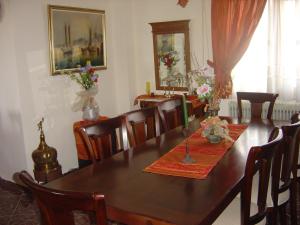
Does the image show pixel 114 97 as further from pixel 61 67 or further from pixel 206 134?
pixel 206 134

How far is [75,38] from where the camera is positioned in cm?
395

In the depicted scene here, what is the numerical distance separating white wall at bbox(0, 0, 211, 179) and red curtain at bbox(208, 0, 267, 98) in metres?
0.18

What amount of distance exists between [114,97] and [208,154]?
2.79 m

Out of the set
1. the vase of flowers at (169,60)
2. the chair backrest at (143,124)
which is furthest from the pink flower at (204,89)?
the vase of flowers at (169,60)

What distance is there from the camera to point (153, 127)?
9.34ft

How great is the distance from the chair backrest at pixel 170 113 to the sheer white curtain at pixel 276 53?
4.28 feet

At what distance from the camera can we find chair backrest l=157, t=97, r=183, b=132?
299 centimetres

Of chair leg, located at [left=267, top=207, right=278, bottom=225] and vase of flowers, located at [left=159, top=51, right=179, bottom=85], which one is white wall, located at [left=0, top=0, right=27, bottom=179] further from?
chair leg, located at [left=267, top=207, right=278, bottom=225]

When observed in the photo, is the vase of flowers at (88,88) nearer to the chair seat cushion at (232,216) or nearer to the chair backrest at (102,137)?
the chair backrest at (102,137)

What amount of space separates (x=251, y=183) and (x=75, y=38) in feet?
9.78

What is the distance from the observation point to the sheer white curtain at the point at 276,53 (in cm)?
372


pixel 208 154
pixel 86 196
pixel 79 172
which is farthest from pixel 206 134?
pixel 86 196

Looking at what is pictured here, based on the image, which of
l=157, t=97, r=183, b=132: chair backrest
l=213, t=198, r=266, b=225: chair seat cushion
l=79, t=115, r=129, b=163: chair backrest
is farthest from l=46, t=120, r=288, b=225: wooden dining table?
l=157, t=97, r=183, b=132: chair backrest

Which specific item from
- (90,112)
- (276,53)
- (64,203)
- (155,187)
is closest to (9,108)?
(90,112)
